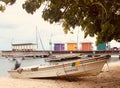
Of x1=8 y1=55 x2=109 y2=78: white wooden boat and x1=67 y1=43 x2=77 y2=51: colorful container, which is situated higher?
x1=67 y1=43 x2=77 y2=51: colorful container

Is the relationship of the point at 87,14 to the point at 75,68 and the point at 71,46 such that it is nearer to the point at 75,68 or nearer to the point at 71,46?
the point at 75,68

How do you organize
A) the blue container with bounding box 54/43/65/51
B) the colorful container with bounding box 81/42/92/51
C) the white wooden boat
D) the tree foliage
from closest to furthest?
the tree foliage, the white wooden boat, the colorful container with bounding box 81/42/92/51, the blue container with bounding box 54/43/65/51

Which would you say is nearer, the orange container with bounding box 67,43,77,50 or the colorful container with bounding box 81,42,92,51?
the colorful container with bounding box 81,42,92,51

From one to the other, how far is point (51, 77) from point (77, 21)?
656cm

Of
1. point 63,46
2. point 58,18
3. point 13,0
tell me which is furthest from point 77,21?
point 63,46

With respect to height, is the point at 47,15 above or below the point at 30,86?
above

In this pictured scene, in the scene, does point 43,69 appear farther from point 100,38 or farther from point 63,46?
point 63,46

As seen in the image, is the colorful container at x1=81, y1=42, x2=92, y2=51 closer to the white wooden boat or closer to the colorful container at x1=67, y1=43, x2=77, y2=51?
the colorful container at x1=67, y1=43, x2=77, y2=51

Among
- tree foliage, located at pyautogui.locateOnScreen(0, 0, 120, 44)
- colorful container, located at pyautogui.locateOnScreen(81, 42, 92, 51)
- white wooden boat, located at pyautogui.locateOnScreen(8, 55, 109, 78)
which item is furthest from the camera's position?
colorful container, located at pyautogui.locateOnScreen(81, 42, 92, 51)

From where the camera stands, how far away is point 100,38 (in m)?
12.7

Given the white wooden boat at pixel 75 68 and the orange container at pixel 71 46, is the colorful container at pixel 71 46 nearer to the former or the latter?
the orange container at pixel 71 46

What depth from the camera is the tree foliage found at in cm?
1136

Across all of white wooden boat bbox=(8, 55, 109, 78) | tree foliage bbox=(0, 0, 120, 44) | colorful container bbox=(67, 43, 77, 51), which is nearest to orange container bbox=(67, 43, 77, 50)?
Answer: colorful container bbox=(67, 43, 77, 51)

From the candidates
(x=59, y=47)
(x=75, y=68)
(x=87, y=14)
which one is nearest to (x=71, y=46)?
(x=59, y=47)
